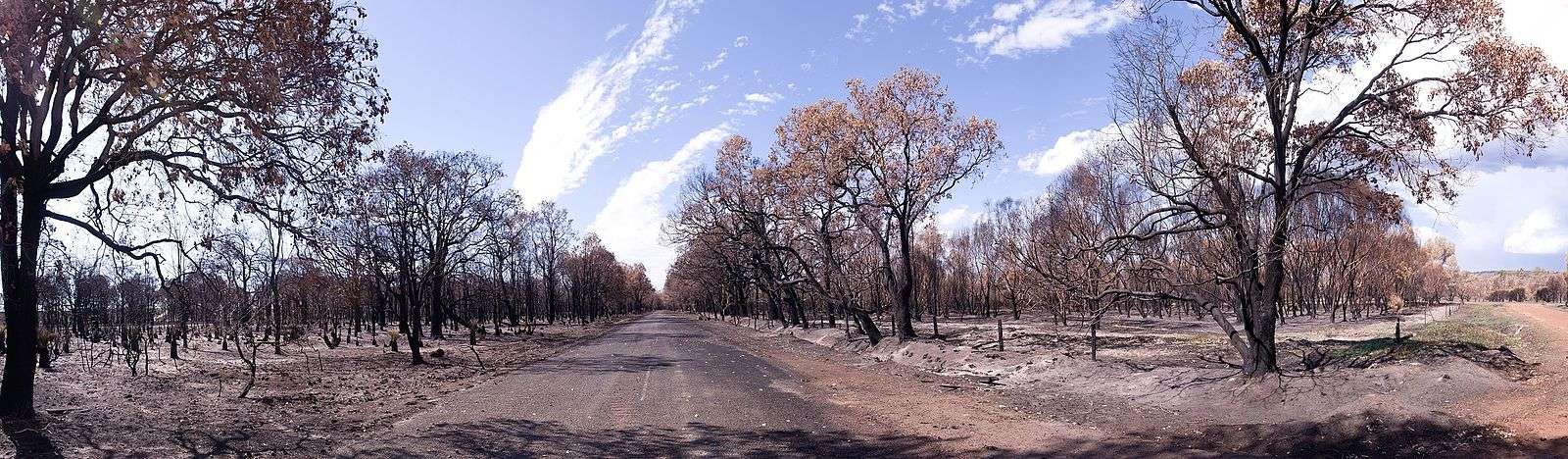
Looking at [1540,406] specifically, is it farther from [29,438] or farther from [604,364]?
[604,364]

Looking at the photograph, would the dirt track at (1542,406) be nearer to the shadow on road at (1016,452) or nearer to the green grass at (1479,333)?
the shadow on road at (1016,452)

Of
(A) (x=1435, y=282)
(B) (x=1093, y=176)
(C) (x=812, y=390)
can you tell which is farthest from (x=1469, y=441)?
(A) (x=1435, y=282)

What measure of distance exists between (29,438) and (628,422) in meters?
6.86

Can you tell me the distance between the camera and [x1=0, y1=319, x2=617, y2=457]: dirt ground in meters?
9.49

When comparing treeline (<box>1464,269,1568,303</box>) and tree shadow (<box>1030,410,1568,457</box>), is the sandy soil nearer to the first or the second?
tree shadow (<box>1030,410,1568,457</box>)

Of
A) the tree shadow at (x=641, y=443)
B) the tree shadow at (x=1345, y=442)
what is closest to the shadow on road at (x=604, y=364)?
the tree shadow at (x=641, y=443)

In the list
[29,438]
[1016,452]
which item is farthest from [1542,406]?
[29,438]

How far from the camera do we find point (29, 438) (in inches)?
366

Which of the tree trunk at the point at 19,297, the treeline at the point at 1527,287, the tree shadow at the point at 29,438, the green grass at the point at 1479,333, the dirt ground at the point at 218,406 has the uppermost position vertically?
the tree trunk at the point at 19,297

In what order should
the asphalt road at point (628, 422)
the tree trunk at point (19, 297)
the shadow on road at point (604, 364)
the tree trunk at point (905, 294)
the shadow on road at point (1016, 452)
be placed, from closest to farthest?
the shadow on road at point (1016, 452) → the asphalt road at point (628, 422) → the tree trunk at point (19, 297) → the shadow on road at point (604, 364) → the tree trunk at point (905, 294)

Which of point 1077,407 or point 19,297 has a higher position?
point 19,297

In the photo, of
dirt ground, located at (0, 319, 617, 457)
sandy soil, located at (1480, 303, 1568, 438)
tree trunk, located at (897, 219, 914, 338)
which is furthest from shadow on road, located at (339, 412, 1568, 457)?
tree trunk, located at (897, 219, 914, 338)

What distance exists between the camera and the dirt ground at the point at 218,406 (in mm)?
9492

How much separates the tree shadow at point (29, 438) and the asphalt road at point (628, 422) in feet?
9.73
